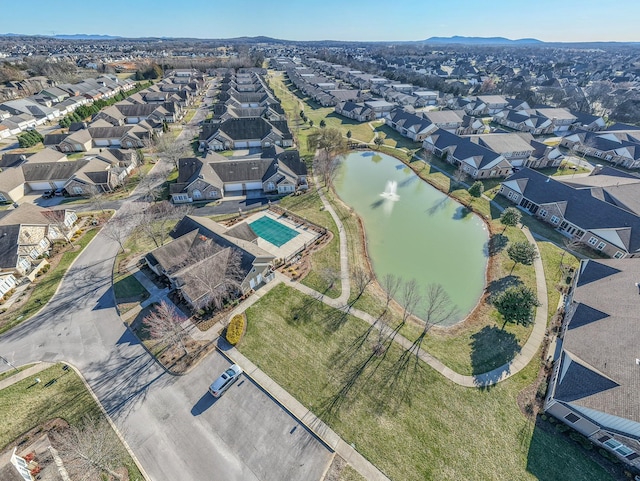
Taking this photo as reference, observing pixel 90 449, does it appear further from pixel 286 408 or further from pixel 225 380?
pixel 286 408

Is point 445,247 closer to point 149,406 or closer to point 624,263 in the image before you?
point 624,263

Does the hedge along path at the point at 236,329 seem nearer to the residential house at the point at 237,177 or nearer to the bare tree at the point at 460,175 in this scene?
the residential house at the point at 237,177

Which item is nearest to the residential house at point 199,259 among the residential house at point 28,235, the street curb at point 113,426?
the street curb at point 113,426

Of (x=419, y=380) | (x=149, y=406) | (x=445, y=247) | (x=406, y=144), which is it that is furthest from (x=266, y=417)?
(x=406, y=144)

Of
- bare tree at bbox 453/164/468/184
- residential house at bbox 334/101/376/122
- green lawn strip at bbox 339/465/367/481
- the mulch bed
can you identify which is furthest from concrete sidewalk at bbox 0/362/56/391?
residential house at bbox 334/101/376/122

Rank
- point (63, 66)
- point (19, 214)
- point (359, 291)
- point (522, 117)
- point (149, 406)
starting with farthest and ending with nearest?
point (63, 66)
point (522, 117)
point (19, 214)
point (359, 291)
point (149, 406)

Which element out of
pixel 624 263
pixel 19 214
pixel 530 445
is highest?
pixel 19 214
